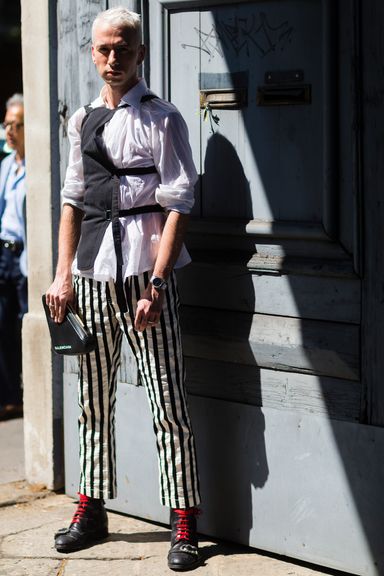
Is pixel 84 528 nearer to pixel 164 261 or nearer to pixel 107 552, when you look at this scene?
pixel 107 552

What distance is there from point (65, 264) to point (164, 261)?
48cm

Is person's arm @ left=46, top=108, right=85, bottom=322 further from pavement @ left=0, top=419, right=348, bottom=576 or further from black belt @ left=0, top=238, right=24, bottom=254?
black belt @ left=0, top=238, right=24, bottom=254

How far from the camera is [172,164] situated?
413 cm

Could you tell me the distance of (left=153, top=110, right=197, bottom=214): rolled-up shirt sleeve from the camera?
13.5 feet

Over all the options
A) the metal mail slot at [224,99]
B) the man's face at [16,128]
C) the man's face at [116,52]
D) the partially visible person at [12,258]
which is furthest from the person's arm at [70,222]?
the man's face at [16,128]

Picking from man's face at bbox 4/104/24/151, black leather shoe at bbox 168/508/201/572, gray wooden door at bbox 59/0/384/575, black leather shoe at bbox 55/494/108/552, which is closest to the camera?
gray wooden door at bbox 59/0/384/575

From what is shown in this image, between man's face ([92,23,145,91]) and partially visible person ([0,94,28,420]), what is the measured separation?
2.66 meters

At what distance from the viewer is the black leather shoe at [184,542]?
4223 millimetres

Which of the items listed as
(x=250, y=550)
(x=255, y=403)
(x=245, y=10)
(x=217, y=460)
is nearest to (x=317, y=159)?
(x=245, y=10)

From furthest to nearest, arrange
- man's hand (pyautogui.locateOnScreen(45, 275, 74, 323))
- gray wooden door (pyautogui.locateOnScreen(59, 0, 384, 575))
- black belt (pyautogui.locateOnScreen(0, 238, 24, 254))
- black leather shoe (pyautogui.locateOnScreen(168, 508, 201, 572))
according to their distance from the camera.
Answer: black belt (pyautogui.locateOnScreen(0, 238, 24, 254)), man's hand (pyautogui.locateOnScreen(45, 275, 74, 323)), black leather shoe (pyautogui.locateOnScreen(168, 508, 201, 572)), gray wooden door (pyautogui.locateOnScreen(59, 0, 384, 575))

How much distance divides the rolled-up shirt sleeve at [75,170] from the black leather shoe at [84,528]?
3.91ft

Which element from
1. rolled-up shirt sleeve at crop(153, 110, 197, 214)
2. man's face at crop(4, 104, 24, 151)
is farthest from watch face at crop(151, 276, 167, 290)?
man's face at crop(4, 104, 24, 151)

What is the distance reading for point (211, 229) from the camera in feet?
14.5

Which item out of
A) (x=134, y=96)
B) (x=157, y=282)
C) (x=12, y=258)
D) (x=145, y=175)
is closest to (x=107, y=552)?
(x=157, y=282)
